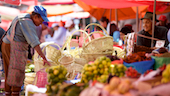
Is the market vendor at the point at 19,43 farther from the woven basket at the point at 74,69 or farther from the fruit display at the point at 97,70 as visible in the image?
the fruit display at the point at 97,70

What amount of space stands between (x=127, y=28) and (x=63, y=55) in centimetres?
184

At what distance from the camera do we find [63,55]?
2.84 metres

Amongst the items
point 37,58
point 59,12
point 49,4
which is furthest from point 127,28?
point 49,4

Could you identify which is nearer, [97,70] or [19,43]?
[97,70]

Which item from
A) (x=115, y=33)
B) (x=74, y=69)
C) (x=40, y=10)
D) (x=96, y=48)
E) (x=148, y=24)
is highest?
(x=40, y=10)

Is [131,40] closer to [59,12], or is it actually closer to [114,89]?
[114,89]

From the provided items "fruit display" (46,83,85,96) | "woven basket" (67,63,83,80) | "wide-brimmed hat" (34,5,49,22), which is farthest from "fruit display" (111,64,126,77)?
"wide-brimmed hat" (34,5,49,22)

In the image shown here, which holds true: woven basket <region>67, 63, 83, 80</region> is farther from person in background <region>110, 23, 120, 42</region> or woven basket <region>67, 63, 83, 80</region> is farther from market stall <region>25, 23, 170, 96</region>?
person in background <region>110, 23, 120, 42</region>

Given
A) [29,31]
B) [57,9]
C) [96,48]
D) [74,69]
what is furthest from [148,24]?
[57,9]

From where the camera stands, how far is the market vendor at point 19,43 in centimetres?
269

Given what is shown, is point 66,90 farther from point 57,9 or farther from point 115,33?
point 57,9

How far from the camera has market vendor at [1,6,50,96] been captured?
2694 millimetres

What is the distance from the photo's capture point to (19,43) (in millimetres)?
2752

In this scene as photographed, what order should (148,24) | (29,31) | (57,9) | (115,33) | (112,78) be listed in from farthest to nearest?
(57,9)
(115,33)
(148,24)
(29,31)
(112,78)
